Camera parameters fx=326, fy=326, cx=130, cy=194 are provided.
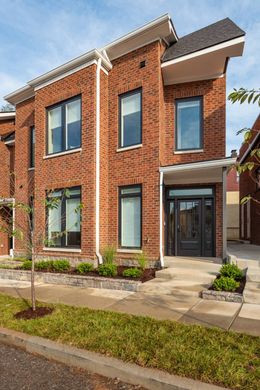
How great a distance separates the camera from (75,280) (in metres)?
8.77

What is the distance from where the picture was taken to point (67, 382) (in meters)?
3.79

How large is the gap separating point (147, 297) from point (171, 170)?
416 centimetres

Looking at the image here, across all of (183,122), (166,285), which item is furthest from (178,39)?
(166,285)

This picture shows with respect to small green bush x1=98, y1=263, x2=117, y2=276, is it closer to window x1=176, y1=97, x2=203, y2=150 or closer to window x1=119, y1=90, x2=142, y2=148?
window x1=119, y1=90, x2=142, y2=148

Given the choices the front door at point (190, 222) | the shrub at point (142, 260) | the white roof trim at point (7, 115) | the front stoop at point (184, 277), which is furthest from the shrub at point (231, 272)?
the white roof trim at point (7, 115)

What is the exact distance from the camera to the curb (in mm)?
3449

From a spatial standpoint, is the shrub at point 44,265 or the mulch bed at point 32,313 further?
the shrub at point 44,265

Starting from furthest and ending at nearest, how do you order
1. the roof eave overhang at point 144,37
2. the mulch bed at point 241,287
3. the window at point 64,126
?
the window at point 64,126 → the roof eave overhang at point 144,37 → the mulch bed at point 241,287

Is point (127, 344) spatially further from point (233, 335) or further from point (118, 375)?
point (233, 335)

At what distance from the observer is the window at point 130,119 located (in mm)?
10969

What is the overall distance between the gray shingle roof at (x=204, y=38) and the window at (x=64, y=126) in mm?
3547

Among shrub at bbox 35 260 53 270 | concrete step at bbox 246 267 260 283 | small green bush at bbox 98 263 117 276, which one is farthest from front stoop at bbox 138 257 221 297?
shrub at bbox 35 260 53 270

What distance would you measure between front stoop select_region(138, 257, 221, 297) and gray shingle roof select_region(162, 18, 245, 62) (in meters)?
6.42

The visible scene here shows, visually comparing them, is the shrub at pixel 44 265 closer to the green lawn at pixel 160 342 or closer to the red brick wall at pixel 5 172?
the green lawn at pixel 160 342
